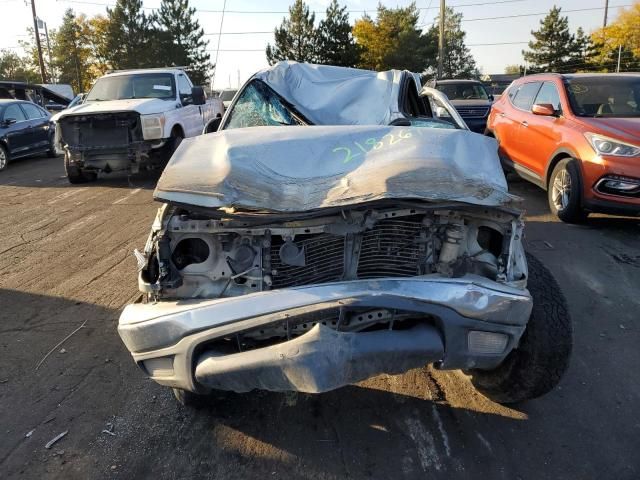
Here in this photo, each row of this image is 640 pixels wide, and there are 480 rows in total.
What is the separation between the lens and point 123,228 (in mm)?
6633

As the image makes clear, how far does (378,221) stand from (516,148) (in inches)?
241

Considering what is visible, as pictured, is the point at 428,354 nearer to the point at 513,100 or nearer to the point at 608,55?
the point at 513,100

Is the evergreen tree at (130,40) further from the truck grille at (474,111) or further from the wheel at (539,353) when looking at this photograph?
the wheel at (539,353)

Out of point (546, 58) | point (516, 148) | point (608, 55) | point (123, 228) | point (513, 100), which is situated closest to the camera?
point (123, 228)

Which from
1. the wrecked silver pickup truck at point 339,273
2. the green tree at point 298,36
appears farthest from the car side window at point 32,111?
the green tree at point 298,36

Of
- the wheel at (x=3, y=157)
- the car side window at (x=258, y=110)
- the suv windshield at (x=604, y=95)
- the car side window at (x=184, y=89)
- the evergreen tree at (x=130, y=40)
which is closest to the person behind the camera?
the car side window at (x=258, y=110)

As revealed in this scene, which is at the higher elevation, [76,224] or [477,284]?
[477,284]

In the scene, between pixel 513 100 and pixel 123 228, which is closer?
pixel 123 228

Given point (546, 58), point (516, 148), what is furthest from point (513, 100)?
point (546, 58)

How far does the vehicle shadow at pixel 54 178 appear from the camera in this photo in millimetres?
9914

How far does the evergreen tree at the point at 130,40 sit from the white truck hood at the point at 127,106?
40046 mm

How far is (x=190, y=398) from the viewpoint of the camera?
284 centimetres

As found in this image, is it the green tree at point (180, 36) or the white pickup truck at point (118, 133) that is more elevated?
the green tree at point (180, 36)

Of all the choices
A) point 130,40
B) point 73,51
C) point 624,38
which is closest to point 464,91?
point 624,38
